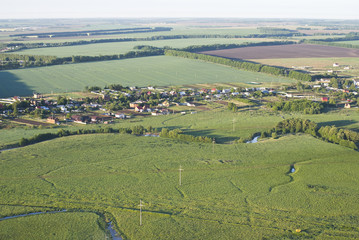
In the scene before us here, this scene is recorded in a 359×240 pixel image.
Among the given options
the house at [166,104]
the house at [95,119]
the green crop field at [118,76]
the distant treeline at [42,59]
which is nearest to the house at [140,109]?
the house at [166,104]

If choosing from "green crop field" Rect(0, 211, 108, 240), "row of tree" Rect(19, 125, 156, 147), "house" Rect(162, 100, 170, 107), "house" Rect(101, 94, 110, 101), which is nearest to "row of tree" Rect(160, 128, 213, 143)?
"row of tree" Rect(19, 125, 156, 147)

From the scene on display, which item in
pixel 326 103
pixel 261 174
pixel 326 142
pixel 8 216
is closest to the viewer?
pixel 8 216

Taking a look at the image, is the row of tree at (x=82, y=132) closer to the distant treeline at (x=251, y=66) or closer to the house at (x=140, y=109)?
the house at (x=140, y=109)

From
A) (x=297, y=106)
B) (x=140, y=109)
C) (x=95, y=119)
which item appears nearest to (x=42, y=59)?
(x=140, y=109)

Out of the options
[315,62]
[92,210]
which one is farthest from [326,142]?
[315,62]

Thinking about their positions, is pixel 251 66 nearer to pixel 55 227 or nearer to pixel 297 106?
pixel 297 106

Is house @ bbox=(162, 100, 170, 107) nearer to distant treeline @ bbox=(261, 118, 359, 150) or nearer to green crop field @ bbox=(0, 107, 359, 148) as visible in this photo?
green crop field @ bbox=(0, 107, 359, 148)

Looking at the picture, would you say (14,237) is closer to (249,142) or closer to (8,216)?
→ (8,216)
